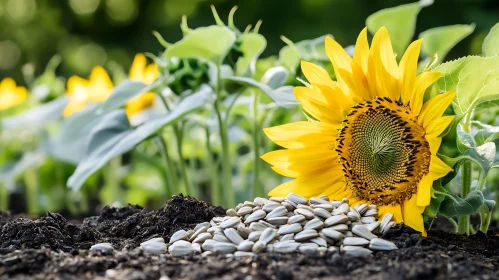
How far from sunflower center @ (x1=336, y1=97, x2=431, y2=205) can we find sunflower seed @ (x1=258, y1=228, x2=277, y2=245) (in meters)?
0.31

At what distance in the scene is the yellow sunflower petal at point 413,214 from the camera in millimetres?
1533

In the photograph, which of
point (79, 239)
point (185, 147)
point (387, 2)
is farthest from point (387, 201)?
point (387, 2)

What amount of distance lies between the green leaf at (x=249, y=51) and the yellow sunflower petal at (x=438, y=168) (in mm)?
659

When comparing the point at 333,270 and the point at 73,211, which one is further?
the point at 73,211

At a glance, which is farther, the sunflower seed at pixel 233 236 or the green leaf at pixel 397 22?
the green leaf at pixel 397 22

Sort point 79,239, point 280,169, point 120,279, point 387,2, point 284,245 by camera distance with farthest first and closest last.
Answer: point 387,2, point 280,169, point 79,239, point 284,245, point 120,279

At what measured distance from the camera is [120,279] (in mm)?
1196

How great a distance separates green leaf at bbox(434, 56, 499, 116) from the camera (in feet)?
5.04

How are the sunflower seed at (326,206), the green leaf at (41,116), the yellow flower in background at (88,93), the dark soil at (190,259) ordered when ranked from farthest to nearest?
the yellow flower in background at (88,93) → the green leaf at (41,116) → the sunflower seed at (326,206) → the dark soil at (190,259)

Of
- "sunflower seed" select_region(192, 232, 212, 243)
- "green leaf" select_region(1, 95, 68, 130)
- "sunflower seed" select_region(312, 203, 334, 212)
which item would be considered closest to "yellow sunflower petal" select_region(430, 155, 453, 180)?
"sunflower seed" select_region(312, 203, 334, 212)

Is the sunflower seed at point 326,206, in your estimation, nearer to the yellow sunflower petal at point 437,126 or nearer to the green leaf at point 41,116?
the yellow sunflower petal at point 437,126

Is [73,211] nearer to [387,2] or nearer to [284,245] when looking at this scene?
[284,245]

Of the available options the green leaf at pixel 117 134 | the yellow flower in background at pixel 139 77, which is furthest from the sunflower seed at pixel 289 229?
the yellow flower in background at pixel 139 77

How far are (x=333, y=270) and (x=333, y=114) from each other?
1.74 ft
